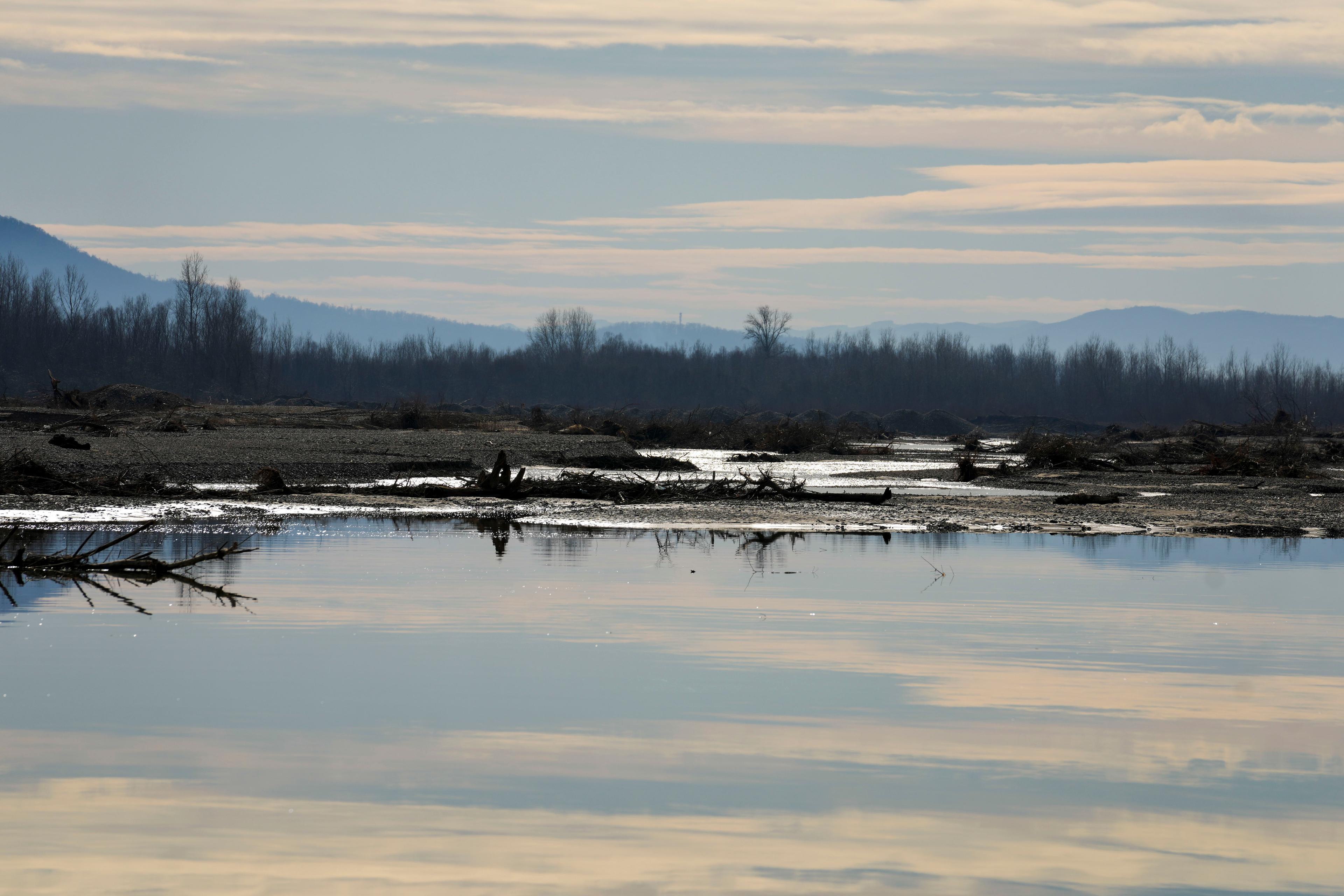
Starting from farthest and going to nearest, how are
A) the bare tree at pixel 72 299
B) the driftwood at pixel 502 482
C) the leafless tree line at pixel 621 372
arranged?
the bare tree at pixel 72 299 → the leafless tree line at pixel 621 372 → the driftwood at pixel 502 482

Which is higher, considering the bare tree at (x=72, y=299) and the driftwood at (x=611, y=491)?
the bare tree at (x=72, y=299)

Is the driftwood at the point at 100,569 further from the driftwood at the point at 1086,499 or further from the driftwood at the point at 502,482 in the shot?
the driftwood at the point at 1086,499

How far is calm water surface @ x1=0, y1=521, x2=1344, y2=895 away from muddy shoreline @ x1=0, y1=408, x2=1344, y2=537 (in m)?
5.91

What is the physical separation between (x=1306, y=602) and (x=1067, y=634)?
253cm

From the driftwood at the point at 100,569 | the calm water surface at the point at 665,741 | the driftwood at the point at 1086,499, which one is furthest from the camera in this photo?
the driftwood at the point at 1086,499

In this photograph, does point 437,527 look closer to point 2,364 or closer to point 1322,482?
point 1322,482

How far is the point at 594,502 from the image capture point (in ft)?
57.4

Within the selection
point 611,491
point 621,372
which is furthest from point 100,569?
point 621,372

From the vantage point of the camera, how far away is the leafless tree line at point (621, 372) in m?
95.9

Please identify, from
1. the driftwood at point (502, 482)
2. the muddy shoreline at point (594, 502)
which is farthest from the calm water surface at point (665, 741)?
the driftwood at point (502, 482)

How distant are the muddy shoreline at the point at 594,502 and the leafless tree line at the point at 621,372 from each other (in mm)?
66472

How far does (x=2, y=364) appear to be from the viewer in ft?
303

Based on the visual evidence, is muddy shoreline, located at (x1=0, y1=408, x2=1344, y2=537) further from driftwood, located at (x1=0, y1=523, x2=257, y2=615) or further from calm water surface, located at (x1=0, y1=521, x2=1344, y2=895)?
calm water surface, located at (x1=0, y1=521, x2=1344, y2=895)

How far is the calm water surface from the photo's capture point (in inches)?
137
